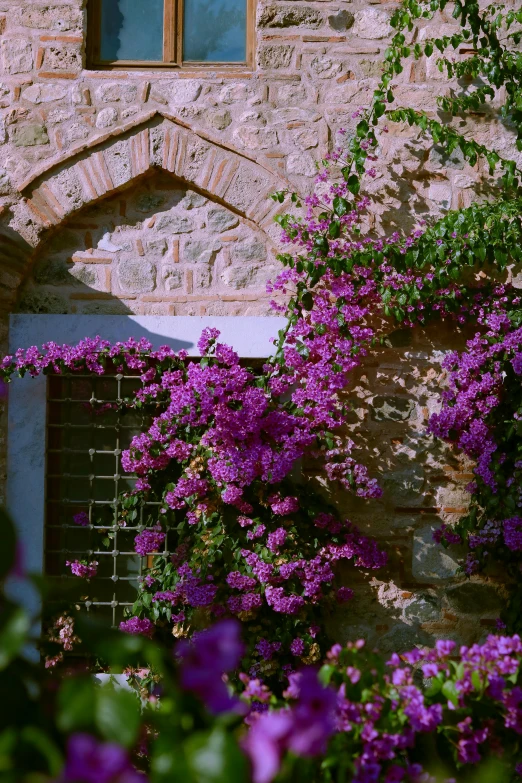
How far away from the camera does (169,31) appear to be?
3.94 m

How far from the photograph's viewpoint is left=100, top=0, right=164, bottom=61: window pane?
396 cm

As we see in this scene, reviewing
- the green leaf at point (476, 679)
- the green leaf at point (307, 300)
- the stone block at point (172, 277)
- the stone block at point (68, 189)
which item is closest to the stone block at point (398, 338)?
the green leaf at point (307, 300)

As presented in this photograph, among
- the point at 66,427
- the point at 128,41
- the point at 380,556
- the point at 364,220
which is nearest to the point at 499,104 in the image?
the point at 364,220

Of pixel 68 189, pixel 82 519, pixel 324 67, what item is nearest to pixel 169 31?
pixel 324 67

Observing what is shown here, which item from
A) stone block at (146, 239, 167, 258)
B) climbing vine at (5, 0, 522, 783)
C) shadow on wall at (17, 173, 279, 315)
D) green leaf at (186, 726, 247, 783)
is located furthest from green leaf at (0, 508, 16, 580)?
stone block at (146, 239, 167, 258)

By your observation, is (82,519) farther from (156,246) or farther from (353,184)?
(353,184)

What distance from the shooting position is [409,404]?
381cm

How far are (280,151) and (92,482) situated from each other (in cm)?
184

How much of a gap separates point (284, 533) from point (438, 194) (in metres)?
1.77

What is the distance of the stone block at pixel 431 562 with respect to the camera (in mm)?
3771

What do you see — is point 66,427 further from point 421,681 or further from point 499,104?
point 499,104

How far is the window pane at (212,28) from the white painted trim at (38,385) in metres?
1.34

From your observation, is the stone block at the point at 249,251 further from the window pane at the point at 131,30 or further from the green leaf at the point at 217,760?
the green leaf at the point at 217,760

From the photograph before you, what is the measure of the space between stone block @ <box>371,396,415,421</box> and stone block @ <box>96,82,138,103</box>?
6.11ft
